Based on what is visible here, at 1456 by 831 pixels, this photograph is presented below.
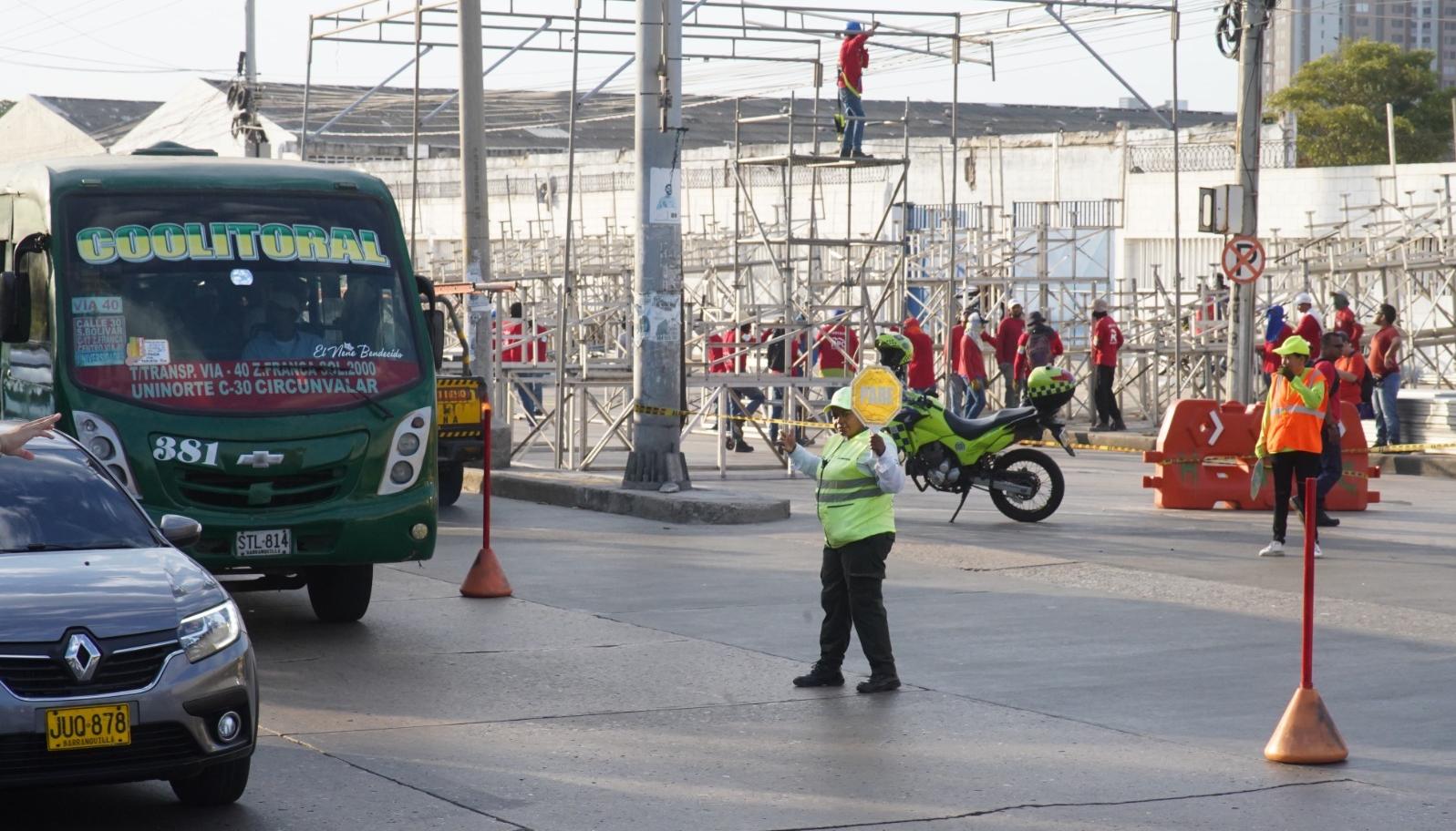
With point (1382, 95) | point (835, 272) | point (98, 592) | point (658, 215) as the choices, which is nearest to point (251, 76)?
point (835, 272)

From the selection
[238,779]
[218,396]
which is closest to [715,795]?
[238,779]

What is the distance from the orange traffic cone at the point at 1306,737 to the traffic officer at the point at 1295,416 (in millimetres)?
6274

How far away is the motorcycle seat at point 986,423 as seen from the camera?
16.5m

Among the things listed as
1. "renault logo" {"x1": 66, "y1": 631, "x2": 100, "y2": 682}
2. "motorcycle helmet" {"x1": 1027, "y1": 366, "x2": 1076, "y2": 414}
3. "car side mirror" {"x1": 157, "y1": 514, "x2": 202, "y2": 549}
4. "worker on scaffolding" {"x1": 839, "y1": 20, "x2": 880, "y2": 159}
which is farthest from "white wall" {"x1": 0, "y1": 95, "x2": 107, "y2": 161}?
"renault logo" {"x1": 66, "y1": 631, "x2": 100, "y2": 682}

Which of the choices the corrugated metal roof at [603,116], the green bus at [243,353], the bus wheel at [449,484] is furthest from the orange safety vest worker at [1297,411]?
the corrugated metal roof at [603,116]

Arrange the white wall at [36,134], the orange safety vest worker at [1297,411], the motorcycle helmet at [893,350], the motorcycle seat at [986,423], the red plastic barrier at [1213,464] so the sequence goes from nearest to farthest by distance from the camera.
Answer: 1. the orange safety vest worker at [1297,411]
2. the motorcycle helmet at [893,350]
3. the motorcycle seat at [986,423]
4. the red plastic barrier at [1213,464]
5. the white wall at [36,134]

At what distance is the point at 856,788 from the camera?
23.7 ft

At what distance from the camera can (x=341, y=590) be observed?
11.2 m

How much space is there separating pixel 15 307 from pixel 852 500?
5144 millimetres

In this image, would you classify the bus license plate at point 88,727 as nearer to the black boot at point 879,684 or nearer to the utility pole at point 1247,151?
the black boot at point 879,684

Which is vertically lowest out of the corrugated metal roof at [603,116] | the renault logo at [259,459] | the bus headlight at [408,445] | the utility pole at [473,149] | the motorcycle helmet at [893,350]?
the renault logo at [259,459]

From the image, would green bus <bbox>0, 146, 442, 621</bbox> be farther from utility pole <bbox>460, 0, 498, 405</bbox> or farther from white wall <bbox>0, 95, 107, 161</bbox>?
white wall <bbox>0, 95, 107, 161</bbox>

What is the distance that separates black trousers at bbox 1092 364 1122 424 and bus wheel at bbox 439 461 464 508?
11.7 metres

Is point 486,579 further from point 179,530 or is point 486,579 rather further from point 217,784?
point 217,784
